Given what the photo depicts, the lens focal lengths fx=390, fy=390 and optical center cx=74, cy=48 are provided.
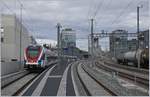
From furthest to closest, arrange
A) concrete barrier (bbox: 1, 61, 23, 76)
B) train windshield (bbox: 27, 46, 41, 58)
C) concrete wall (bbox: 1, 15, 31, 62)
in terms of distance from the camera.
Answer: concrete wall (bbox: 1, 15, 31, 62), train windshield (bbox: 27, 46, 41, 58), concrete barrier (bbox: 1, 61, 23, 76)

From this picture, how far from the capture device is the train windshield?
47.5 meters

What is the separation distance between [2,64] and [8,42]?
48.6 metres

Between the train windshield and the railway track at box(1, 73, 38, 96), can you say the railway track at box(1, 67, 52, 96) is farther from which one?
the train windshield

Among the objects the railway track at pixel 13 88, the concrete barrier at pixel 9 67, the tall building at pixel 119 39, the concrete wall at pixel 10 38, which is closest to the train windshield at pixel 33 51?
the concrete barrier at pixel 9 67

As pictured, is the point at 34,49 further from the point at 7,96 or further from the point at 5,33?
the point at 5,33

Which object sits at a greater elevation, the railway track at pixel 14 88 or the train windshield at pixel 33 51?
the train windshield at pixel 33 51

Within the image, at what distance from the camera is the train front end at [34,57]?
4722 centimetres

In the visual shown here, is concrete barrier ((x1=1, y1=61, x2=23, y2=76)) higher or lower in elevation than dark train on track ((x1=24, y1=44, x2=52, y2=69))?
lower

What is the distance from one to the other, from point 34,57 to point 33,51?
34.7 inches

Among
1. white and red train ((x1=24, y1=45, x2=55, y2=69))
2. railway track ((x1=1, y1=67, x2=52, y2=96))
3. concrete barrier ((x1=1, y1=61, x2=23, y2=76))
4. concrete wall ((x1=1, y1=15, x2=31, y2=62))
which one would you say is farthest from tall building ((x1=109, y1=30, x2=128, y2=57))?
railway track ((x1=1, y1=67, x2=52, y2=96))

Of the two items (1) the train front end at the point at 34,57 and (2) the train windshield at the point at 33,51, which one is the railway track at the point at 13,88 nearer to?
(1) the train front end at the point at 34,57

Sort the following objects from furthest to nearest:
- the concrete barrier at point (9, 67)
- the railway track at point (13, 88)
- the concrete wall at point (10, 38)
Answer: the concrete wall at point (10, 38) < the concrete barrier at point (9, 67) < the railway track at point (13, 88)

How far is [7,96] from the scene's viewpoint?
20.4 meters

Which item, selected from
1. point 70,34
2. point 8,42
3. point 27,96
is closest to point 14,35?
point 8,42
